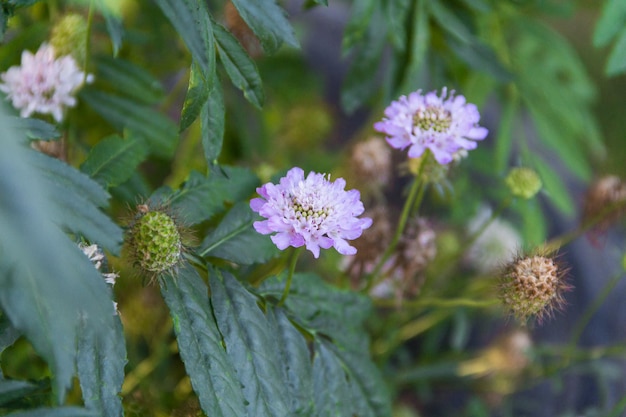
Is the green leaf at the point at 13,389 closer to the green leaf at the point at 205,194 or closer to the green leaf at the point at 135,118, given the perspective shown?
the green leaf at the point at 205,194

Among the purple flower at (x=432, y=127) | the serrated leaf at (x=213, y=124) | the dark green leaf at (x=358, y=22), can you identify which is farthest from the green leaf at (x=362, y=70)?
A: the serrated leaf at (x=213, y=124)

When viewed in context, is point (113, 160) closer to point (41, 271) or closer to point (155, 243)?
point (155, 243)

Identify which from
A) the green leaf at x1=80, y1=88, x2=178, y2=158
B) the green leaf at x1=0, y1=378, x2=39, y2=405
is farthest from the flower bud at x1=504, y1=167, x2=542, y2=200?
the green leaf at x1=0, y1=378, x2=39, y2=405

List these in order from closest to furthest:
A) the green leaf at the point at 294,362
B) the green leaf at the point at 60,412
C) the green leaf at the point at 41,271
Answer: the green leaf at the point at 41,271 < the green leaf at the point at 60,412 < the green leaf at the point at 294,362

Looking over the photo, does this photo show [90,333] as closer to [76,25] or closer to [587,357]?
Answer: [76,25]

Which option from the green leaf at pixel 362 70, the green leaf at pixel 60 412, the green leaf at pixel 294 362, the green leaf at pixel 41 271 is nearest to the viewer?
the green leaf at pixel 41 271

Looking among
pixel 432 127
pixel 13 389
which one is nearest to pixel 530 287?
pixel 432 127

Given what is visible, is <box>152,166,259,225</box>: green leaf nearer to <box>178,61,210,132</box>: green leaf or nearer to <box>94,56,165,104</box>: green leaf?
<box>178,61,210,132</box>: green leaf
